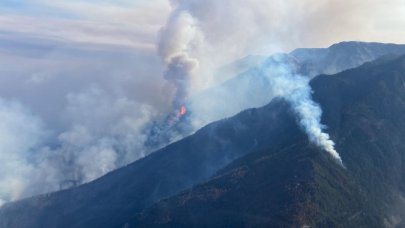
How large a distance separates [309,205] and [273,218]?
37.7ft

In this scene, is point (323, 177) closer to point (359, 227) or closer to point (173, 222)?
point (359, 227)

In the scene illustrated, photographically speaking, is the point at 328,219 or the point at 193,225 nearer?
the point at 328,219

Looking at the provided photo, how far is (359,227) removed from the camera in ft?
594

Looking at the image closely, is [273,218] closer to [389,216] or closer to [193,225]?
[193,225]

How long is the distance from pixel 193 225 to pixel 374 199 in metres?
55.8

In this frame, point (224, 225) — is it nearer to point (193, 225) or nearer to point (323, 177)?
point (193, 225)

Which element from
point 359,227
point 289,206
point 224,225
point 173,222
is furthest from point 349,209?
point 173,222

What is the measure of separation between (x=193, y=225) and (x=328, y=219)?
39169mm

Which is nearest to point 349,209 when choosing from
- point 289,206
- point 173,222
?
point 289,206

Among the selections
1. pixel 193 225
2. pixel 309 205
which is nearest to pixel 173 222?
A: pixel 193 225

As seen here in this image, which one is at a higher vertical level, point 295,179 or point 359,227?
point 295,179

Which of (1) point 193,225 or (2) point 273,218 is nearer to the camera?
(2) point 273,218

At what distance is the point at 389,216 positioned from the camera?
193 metres

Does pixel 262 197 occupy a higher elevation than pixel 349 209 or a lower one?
higher
